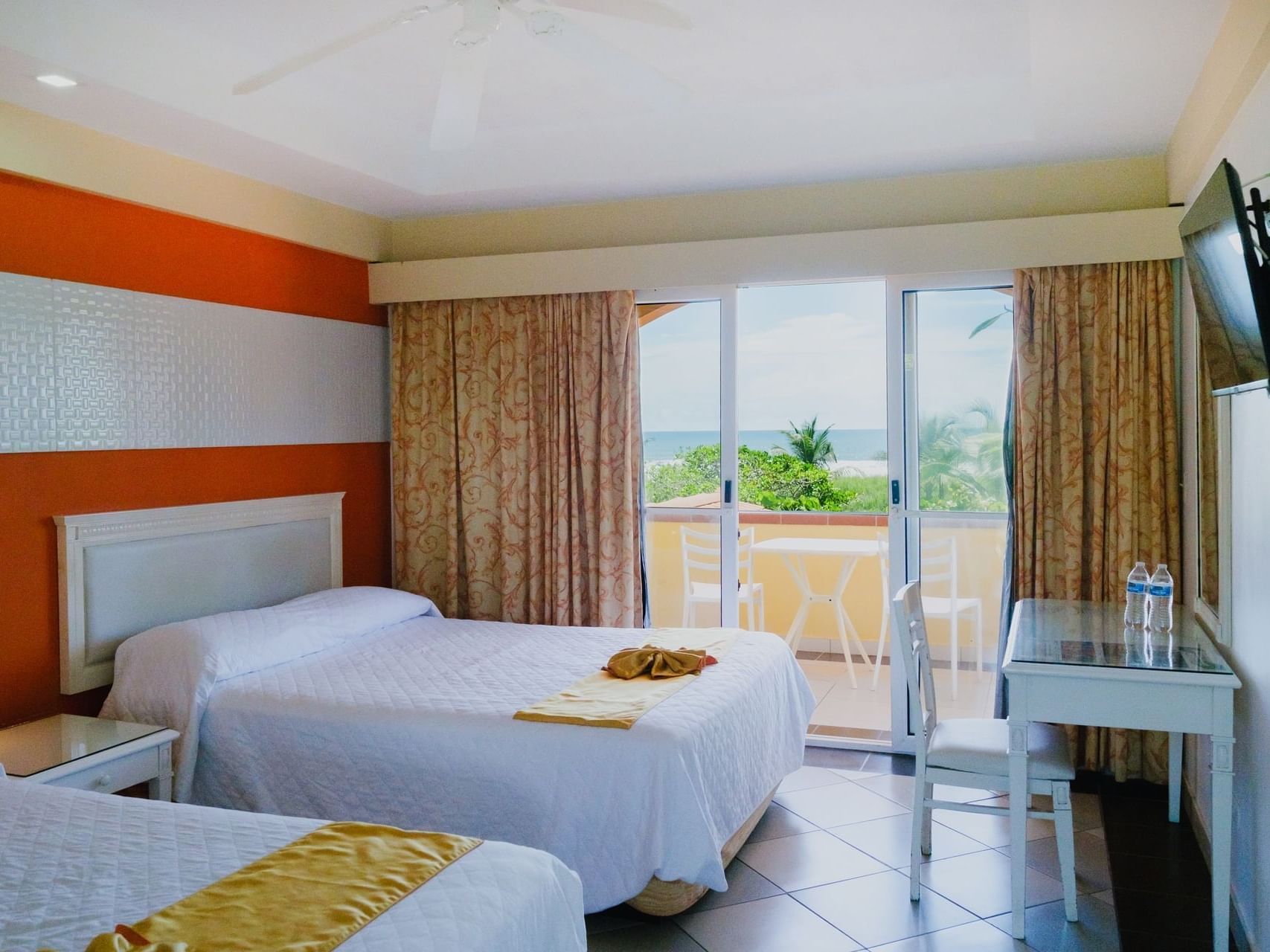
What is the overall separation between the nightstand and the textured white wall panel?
900mm

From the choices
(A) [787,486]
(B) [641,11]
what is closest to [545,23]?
(B) [641,11]

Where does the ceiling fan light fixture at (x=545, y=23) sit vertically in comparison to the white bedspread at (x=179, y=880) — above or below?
above

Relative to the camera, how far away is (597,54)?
262 cm

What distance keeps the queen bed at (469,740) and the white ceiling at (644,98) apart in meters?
1.53

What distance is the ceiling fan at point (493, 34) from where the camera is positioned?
95.1 inches

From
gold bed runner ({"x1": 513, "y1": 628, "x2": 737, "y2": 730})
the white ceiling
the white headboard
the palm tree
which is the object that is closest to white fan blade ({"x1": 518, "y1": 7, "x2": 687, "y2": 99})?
the white ceiling

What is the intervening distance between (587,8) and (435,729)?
2021mm

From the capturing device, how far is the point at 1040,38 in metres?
3.10

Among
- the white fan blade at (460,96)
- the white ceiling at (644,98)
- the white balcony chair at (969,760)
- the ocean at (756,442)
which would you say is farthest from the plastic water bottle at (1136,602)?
the white fan blade at (460,96)

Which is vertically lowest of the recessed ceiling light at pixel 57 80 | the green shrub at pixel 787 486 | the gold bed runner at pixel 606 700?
the gold bed runner at pixel 606 700

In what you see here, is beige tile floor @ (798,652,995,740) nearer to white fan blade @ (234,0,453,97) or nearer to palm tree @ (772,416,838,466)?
palm tree @ (772,416,838,466)

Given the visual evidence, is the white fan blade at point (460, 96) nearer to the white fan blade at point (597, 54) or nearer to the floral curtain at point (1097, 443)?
the white fan blade at point (597, 54)

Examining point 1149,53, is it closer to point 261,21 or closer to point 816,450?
→ point 261,21

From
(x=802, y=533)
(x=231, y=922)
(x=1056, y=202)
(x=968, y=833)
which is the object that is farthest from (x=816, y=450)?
(x=231, y=922)
